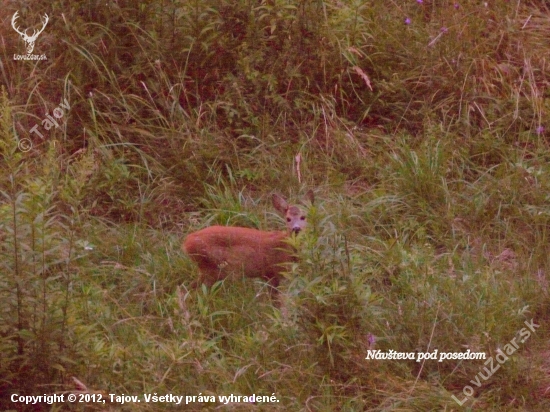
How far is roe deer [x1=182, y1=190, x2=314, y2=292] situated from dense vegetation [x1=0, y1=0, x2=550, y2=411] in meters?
0.14

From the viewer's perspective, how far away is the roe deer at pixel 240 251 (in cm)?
644

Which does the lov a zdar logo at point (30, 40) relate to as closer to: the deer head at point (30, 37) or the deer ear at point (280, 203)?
the deer head at point (30, 37)

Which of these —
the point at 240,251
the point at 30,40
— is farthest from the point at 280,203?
the point at 30,40

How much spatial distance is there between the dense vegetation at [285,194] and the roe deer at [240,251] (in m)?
0.14

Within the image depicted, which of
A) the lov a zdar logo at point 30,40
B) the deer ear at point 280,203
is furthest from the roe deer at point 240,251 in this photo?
the lov a zdar logo at point 30,40

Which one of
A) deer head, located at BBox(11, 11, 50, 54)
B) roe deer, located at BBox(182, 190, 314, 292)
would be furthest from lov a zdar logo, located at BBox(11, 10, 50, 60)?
roe deer, located at BBox(182, 190, 314, 292)

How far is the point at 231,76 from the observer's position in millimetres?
7855

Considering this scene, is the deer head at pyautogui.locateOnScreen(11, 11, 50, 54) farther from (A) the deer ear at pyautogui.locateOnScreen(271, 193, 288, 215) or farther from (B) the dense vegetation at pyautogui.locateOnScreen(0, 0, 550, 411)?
(A) the deer ear at pyautogui.locateOnScreen(271, 193, 288, 215)

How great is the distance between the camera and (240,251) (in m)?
6.52

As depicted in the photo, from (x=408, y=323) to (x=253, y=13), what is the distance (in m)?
3.28

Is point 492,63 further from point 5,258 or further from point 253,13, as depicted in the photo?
point 5,258

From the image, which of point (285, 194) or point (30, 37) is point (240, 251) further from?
point (30, 37)

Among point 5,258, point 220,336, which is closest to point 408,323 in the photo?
point 220,336

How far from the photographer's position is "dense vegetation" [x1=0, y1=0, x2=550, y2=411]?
4.94m
